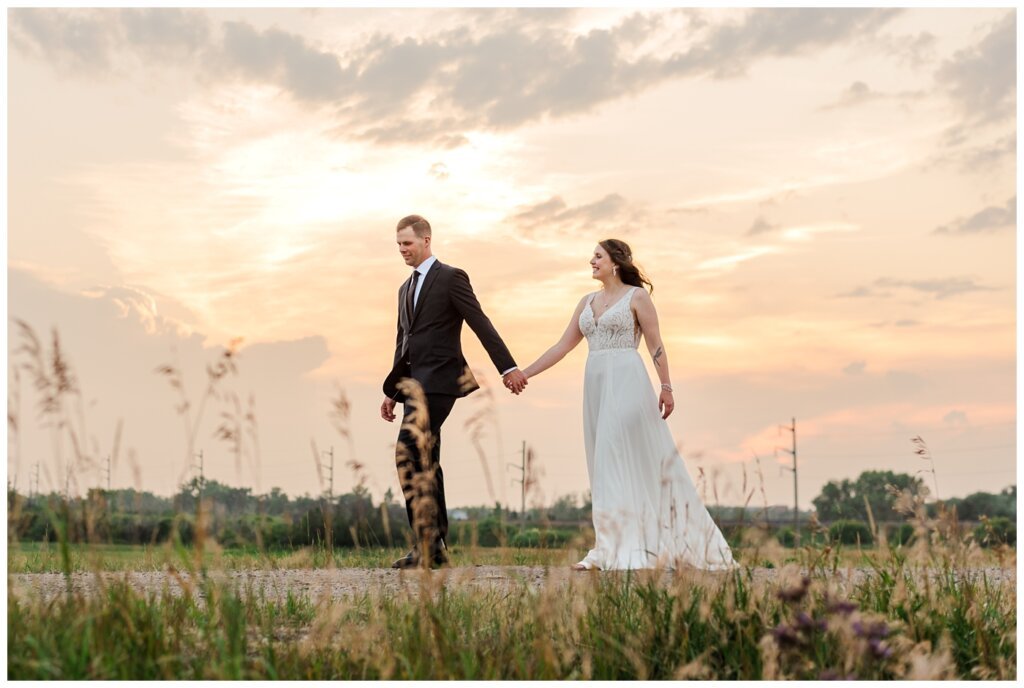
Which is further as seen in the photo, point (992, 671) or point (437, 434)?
point (437, 434)

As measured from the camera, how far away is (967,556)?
5.61 meters

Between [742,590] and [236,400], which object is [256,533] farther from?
[742,590]

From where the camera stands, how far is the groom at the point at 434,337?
7.95 meters

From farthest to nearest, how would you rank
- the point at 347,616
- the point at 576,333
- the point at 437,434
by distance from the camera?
the point at 576,333
the point at 437,434
the point at 347,616

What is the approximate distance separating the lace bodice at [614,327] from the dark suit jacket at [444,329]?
0.75 m

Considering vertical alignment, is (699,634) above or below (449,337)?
below

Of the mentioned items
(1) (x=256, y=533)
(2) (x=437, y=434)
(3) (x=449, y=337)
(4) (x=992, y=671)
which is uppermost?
(3) (x=449, y=337)

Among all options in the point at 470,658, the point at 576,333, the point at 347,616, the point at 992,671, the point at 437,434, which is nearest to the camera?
the point at 470,658

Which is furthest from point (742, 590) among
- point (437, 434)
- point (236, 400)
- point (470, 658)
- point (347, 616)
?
point (437, 434)

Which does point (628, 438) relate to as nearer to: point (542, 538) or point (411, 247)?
point (411, 247)

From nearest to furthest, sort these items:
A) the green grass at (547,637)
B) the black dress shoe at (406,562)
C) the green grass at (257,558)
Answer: the green grass at (547,637) < the green grass at (257,558) < the black dress shoe at (406,562)

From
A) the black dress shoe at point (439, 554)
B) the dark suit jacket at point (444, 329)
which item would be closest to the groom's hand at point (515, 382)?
the dark suit jacket at point (444, 329)

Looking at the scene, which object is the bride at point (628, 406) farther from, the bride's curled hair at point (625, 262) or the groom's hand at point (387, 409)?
the groom's hand at point (387, 409)

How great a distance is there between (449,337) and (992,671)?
448 cm
